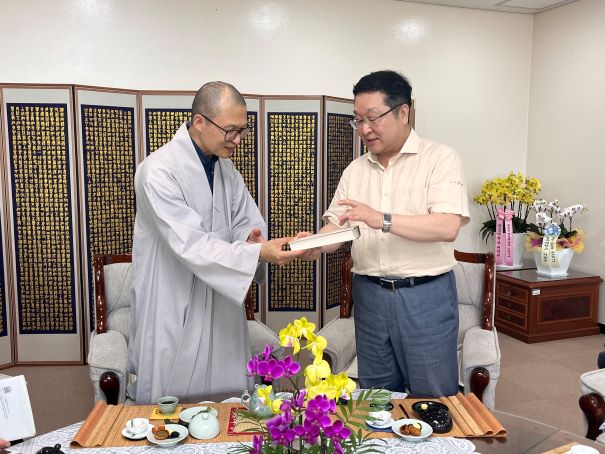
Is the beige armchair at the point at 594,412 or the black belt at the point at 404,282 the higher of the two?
the black belt at the point at 404,282

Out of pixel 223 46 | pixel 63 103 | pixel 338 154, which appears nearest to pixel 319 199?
pixel 338 154

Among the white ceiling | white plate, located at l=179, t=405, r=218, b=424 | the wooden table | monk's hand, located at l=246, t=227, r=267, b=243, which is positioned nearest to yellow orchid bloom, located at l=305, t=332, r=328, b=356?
the wooden table

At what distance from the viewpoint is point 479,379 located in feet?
7.83

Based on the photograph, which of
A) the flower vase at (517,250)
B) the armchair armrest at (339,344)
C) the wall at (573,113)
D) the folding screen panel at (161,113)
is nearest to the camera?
the armchair armrest at (339,344)

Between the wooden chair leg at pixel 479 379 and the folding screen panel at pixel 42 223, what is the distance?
2.75 meters

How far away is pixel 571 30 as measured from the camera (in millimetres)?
4855

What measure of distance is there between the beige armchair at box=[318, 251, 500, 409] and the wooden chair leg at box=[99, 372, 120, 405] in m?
0.96

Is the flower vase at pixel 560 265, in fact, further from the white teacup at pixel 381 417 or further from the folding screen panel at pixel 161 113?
the white teacup at pixel 381 417

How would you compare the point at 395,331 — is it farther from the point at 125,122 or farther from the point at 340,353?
the point at 125,122

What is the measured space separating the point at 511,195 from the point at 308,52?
218cm

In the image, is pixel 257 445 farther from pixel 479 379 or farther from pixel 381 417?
pixel 479 379

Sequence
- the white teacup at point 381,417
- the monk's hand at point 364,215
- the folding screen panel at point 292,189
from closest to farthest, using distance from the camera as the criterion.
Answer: the white teacup at point 381,417 → the monk's hand at point 364,215 → the folding screen panel at point 292,189

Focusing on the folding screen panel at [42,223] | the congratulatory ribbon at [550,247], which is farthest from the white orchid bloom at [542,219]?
the folding screen panel at [42,223]

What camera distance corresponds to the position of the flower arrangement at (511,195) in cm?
497
